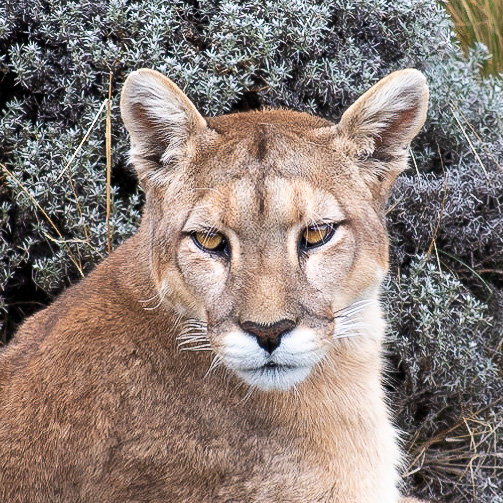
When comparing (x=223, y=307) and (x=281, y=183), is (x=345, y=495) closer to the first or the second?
(x=223, y=307)

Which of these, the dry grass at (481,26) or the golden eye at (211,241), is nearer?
the golden eye at (211,241)

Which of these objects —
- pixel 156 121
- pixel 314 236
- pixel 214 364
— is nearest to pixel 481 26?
pixel 156 121

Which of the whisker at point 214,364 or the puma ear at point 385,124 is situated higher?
the puma ear at point 385,124

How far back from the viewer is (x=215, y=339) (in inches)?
146

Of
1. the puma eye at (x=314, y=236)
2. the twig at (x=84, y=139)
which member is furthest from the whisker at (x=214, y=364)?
the twig at (x=84, y=139)

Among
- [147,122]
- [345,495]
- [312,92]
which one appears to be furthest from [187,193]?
[312,92]

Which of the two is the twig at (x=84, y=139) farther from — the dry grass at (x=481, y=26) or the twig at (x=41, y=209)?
the dry grass at (x=481, y=26)

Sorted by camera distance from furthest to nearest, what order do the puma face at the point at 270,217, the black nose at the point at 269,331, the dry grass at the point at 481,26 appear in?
1. the dry grass at the point at 481,26
2. the puma face at the point at 270,217
3. the black nose at the point at 269,331

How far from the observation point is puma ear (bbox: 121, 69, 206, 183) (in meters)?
4.06

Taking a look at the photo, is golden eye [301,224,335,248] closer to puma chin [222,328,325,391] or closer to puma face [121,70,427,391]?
puma face [121,70,427,391]

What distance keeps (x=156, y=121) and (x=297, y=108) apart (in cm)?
226

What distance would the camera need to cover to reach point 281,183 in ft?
12.5

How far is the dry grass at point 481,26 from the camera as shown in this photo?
745 centimetres

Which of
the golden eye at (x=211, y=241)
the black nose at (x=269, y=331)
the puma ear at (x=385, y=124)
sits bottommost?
the black nose at (x=269, y=331)
